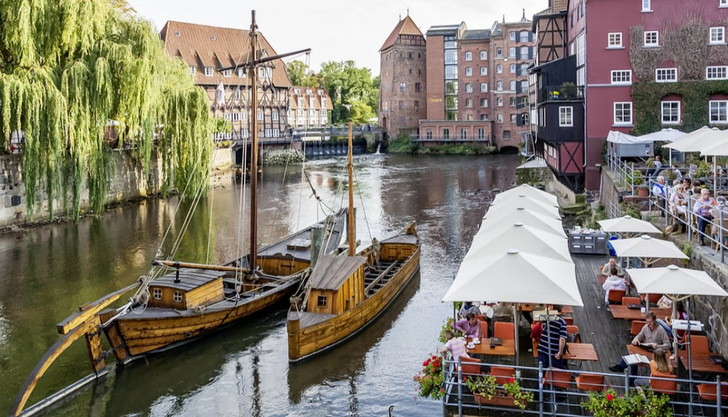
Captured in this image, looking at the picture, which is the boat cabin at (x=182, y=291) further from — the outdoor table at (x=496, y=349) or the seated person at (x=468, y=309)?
the outdoor table at (x=496, y=349)

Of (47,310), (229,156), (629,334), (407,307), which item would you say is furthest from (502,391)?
(229,156)

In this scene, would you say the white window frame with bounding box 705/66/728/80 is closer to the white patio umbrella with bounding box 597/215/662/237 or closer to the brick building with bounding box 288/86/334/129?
the white patio umbrella with bounding box 597/215/662/237

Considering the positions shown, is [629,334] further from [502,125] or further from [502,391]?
[502,125]

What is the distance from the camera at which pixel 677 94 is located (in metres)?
32.4

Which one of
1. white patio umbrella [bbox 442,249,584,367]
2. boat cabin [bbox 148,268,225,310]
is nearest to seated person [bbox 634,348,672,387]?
white patio umbrella [bbox 442,249,584,367]

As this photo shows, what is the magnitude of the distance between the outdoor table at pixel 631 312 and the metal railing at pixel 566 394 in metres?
2.65

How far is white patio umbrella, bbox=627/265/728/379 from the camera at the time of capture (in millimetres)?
10422

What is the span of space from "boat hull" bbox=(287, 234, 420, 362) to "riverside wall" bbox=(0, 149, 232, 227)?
1706 centimetres

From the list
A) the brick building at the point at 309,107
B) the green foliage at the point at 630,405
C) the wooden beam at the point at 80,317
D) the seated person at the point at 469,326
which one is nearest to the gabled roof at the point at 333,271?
the seated person at the point at 469,326

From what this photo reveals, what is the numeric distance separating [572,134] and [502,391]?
26463mm

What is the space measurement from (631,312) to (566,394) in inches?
170

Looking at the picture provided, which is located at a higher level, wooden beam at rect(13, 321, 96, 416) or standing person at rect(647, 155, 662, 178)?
standing person at rect(647, 155, 662, 178)

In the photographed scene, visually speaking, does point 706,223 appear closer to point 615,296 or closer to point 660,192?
point 615,296

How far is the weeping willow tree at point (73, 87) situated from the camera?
27.4 meters
